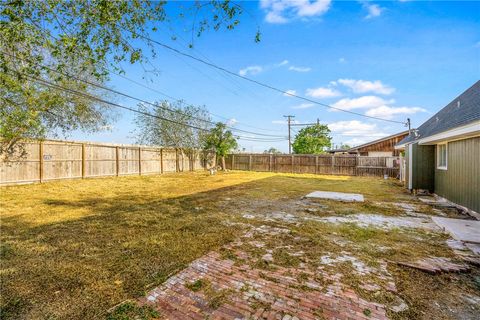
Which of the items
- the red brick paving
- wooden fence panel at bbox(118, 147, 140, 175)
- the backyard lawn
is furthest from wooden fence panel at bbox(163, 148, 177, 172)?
the red brick paving

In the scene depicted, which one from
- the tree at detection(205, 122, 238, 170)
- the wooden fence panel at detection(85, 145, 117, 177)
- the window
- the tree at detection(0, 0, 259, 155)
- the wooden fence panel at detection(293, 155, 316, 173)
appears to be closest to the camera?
the tree at detection(0, 0, 259, 155)

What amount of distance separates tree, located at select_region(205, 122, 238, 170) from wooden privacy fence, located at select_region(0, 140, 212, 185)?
11.8 feet

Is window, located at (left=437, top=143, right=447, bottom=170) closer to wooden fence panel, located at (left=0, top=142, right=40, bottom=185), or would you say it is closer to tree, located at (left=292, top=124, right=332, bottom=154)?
wooden fence panel, located at (left=0, top=142, right=40, bottom=185)

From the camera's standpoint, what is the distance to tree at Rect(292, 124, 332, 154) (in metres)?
24.9

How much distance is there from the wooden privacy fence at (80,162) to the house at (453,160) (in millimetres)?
13614

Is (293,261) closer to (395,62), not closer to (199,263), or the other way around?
(199,263)

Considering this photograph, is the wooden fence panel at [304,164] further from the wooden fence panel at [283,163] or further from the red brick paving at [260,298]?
the red brick paving at [260,298]

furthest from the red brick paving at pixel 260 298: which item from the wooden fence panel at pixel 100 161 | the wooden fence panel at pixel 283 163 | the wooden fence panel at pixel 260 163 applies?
the wooden fence panel at pixel 260 163

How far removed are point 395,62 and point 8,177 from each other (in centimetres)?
1656

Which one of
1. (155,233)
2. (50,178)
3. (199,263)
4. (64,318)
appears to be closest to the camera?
(64,318)

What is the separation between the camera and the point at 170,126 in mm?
16719

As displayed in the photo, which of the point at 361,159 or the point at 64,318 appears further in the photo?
the point at 361,159

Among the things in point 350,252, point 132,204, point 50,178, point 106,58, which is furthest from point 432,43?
point 50,178

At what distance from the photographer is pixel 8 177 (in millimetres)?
8094
